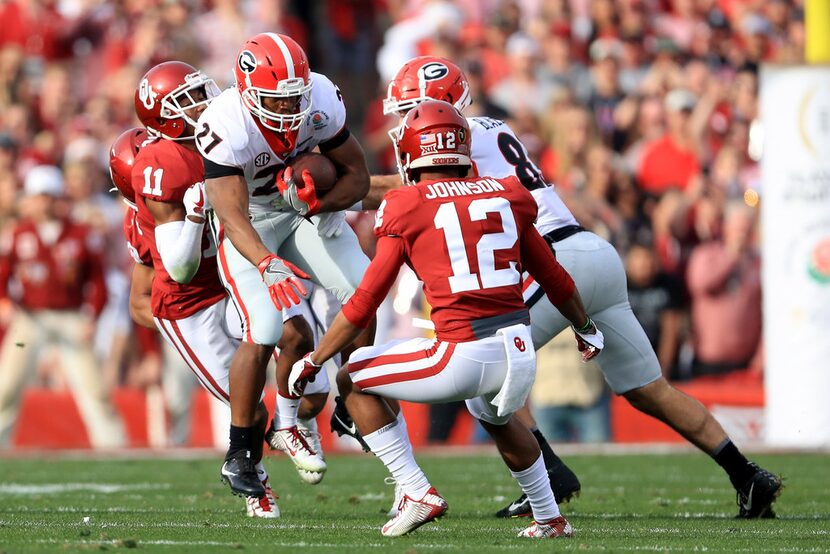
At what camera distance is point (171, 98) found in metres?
7.23

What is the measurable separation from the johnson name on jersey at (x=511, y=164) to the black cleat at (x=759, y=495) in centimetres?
138

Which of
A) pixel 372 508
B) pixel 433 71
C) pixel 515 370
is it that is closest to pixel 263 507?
pixel 372 508

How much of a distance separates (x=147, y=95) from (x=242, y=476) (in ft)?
5.96

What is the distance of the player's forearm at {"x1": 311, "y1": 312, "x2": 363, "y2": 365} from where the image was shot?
19.1 feet

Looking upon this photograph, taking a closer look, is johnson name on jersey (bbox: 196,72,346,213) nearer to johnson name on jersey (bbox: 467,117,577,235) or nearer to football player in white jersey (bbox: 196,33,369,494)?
football player in white jersey (bbox: 196,33,369,494)

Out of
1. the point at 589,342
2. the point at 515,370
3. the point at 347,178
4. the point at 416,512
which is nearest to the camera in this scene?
the point at 515,370

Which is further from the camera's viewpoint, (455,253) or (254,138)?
(254,138)

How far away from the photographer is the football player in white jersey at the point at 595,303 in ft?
22.6

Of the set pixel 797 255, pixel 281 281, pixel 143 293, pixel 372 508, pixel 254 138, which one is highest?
pixel 254 138

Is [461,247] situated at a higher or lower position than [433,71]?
lower

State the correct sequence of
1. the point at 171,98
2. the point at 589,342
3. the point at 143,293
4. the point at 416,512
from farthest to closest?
the point at 143,293 → the point at 171,98 → the point at 589,342 → the point at 416,512

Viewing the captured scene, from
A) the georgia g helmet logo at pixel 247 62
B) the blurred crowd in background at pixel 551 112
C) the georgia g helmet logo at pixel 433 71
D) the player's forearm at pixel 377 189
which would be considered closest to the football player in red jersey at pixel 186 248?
the georgia g helmet logo at pixel 247 62

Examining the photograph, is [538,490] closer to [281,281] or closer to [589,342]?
[589,342]

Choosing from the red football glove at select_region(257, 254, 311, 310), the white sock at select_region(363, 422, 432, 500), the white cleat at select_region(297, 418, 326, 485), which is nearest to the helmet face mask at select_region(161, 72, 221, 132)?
the red football glove at select_region(257, 254, 311, 310)
